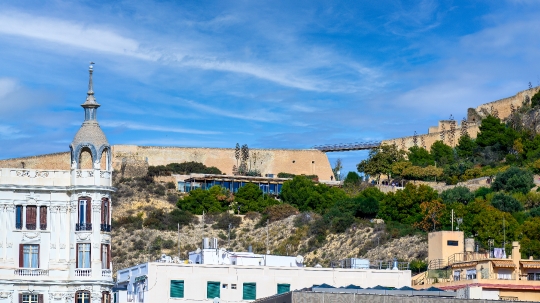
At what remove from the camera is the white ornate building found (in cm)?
6788

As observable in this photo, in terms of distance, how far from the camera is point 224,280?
70.4 metres

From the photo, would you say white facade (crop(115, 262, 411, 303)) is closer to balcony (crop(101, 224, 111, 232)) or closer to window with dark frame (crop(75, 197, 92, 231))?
balcony (crop(101, 224, 111, 232))

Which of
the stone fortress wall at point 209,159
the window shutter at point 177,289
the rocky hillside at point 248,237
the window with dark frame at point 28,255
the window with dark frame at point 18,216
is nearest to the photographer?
the window with dark frame at point 28,255

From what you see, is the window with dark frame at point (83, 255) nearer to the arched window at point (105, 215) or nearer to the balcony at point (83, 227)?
the balcony at point (83, 227)

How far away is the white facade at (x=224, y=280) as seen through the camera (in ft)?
228

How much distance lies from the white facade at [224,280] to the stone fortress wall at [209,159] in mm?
81732

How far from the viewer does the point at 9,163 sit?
15012 centimetres

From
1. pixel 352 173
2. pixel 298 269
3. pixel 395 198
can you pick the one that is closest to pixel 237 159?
pixel 352 173

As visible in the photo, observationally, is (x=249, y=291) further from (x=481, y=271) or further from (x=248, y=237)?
(x=248, y=237)

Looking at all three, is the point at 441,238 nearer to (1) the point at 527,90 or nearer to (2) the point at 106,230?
(2) the point at 106,230

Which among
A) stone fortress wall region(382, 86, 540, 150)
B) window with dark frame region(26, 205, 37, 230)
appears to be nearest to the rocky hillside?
stone fortress wall region(382, 86, 540, 150)

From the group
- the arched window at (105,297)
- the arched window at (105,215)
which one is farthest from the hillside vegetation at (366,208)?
the arched window at (105,297)

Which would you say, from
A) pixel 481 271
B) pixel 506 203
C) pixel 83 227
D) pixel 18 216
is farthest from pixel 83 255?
pixel 506 203

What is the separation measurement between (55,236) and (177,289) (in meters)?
6.90
